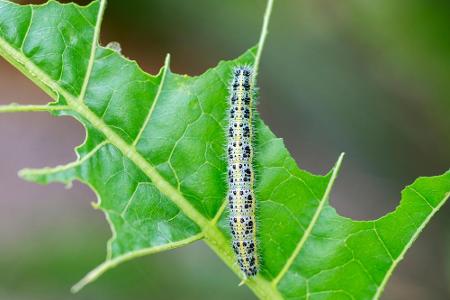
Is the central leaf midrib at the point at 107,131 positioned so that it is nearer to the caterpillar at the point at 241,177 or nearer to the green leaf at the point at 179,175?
the green leaf at the point at 179,175

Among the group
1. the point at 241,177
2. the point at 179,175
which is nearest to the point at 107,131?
the point at 179,175

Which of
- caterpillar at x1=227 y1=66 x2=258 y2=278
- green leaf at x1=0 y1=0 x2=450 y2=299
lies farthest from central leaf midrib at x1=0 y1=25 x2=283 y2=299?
caterpillar at x1=227 y1=66 x2=258 y2=278

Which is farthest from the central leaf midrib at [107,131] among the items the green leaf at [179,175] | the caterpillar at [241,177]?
the caterpillar at [241,177]

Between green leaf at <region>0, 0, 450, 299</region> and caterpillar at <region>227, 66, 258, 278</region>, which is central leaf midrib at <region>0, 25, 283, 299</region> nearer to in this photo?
green leaf at <region>0, 0, 450, 299</region>

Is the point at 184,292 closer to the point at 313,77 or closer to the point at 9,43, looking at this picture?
the point at 313,77

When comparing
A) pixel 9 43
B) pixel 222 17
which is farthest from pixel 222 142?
pixel 222 17
